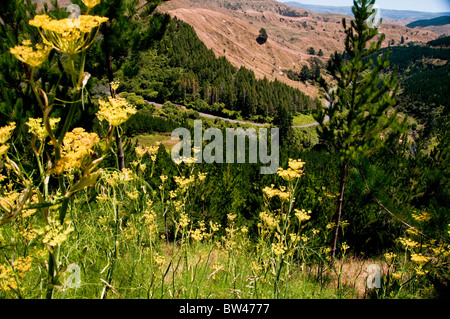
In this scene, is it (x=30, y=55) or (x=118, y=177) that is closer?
(x=30, y=55)

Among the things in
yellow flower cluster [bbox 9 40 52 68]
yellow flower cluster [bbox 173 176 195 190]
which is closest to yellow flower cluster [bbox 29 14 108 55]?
yellow flower cluster [bbox 9 40 52 68]

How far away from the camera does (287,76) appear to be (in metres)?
151

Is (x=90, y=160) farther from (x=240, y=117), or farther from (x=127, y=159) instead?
(x=240, y=117)

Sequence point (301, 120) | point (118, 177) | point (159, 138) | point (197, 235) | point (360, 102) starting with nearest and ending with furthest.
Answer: point (118, 177) < point (197, 235) < point (360, 102) < point (159, 138) < point (301, 120)

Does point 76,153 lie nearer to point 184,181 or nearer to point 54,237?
point 54,237

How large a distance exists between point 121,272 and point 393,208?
384 cm

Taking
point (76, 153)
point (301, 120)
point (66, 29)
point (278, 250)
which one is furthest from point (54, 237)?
point (301, 120)

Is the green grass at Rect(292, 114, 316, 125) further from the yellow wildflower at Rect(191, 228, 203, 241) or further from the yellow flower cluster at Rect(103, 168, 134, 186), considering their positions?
the yellow flower cluster at Rect(103, 168, 134, 186)

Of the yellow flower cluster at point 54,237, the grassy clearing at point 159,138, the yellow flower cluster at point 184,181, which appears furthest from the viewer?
the grassy clearing at point 159,138

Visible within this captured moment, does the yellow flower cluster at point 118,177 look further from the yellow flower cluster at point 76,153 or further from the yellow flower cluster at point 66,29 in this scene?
the yellow flower cluster at point 66,29

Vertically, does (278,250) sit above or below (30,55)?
below

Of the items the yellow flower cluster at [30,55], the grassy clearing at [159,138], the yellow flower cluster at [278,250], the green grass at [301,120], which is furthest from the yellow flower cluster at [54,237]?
the green grass at [301,120]

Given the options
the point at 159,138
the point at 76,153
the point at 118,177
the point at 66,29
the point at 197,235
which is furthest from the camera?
the point at 159,138

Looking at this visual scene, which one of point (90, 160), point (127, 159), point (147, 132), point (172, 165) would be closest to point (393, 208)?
point (90, 160)
